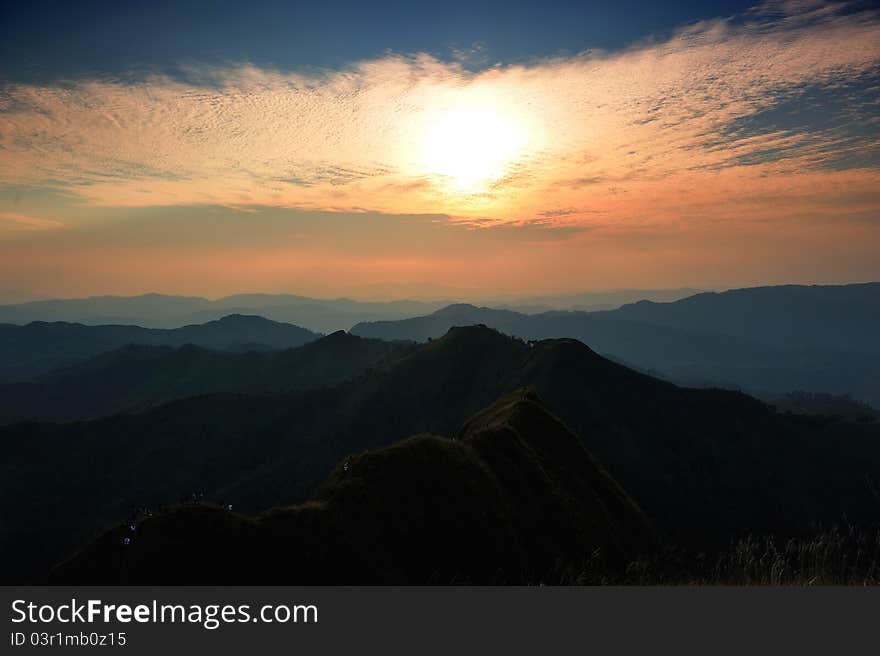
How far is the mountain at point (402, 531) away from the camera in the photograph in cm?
1756

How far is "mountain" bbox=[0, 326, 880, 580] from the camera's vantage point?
82.7m

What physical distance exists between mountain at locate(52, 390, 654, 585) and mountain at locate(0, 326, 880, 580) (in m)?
45.4

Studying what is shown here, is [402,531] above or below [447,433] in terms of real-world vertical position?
above

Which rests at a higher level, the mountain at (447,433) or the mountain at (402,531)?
the mountain at (402,531)

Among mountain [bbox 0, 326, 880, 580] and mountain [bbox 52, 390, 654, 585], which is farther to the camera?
mountain [bbox 0, 326, 880, 580]

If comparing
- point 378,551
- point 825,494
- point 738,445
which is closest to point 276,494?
point 378,551

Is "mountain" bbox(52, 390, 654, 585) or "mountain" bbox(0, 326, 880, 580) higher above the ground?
"mountain" bbox(52, 390, 654, 585)

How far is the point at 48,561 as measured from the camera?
8075 centimetres

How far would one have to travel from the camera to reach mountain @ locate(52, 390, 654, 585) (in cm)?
1756

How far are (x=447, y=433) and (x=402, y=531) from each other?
8347cm

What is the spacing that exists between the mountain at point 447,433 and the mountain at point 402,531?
45.4 m

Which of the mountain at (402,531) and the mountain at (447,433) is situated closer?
the mountain at (402,531)

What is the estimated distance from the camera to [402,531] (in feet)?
73.9

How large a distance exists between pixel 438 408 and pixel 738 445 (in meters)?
61.9
